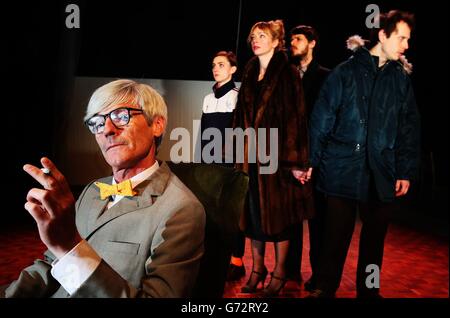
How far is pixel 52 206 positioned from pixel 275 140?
5.72ft

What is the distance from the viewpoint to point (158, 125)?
1081 millimetres

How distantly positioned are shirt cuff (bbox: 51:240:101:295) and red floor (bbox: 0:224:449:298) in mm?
1725

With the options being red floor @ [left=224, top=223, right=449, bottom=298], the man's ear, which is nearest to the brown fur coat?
red floor @ [left=224, top=223, right=449, bottom=298]

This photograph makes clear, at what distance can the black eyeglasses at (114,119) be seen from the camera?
1005mm

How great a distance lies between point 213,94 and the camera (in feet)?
8.21

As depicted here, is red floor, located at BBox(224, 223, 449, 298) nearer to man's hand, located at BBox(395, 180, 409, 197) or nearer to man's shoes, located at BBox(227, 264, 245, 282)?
man's shoes, located at BBox(227, 264, 245, 282)

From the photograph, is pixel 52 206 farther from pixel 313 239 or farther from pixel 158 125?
pixel 313 239

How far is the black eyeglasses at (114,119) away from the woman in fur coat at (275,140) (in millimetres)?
1407

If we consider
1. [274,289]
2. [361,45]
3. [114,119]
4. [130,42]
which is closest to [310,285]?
[274,289]

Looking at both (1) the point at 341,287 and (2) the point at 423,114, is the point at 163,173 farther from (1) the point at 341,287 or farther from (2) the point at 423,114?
(2) the point at 423,114

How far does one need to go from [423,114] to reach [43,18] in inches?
199

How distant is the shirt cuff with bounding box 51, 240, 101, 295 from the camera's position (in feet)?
2.68

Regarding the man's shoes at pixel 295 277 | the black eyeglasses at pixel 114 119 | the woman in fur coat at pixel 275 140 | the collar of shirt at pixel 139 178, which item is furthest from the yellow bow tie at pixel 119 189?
the man's shoes at pixel 295 277
